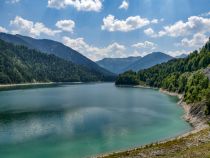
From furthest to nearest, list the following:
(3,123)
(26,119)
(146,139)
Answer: (26,119)
(3,123)
(146,139)

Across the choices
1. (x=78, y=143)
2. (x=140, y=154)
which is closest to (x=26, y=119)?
(x=78, y=143)

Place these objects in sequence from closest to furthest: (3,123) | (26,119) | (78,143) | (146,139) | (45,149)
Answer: (45,149) → (78,143) → (146,139) → (3,123) → (26,119)

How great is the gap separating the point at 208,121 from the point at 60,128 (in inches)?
1755

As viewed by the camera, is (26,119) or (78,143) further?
(26,119)

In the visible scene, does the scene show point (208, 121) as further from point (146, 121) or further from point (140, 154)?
point (140, 154)

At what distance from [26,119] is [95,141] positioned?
43121 millimetres

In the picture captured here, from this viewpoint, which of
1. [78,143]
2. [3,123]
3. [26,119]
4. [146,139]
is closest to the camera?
[78,143]

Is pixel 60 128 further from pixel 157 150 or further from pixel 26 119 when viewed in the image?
pixel 157 150

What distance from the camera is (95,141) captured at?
3123 inches

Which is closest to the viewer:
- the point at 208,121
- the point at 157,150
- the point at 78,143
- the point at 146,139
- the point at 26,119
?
the point at 157,150

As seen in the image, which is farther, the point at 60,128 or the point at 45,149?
the point at 60,128

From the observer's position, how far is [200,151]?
54156 mm

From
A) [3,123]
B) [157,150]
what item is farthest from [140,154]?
[3,123]

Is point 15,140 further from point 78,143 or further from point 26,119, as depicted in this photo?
point 26,119
